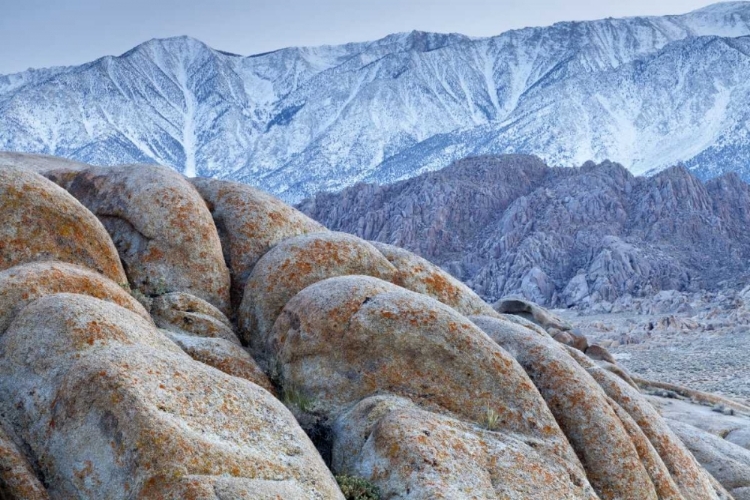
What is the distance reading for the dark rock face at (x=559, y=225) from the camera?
125 metres

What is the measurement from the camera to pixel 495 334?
1775 centimetres

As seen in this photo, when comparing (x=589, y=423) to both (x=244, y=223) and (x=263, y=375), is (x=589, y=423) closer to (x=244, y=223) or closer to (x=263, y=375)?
(x=263, y=375)

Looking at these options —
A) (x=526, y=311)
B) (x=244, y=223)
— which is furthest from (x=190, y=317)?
(x=526, y=311)

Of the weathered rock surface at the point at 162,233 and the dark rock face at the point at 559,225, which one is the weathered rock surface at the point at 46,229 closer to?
the weathered rock surface at the point at 162,233

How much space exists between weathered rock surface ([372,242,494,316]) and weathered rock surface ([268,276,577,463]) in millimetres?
3648

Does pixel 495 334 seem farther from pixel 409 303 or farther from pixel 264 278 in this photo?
pixel 264 278

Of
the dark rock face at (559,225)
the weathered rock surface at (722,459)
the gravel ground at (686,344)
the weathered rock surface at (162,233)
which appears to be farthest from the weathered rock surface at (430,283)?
the dark rock face at (559,225)

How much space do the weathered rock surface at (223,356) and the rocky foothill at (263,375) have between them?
6 centimetres

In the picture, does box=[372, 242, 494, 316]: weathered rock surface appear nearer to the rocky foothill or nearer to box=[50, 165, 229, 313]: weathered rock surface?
the rocky foothill

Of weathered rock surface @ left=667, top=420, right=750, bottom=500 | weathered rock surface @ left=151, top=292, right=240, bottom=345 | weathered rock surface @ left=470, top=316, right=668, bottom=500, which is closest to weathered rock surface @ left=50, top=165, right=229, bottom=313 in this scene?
weathered rock surface @ left=151, top=292, right=240, bottom=345

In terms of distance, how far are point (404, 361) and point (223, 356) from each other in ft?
12.0

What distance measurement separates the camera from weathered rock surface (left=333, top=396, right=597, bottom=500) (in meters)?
12.7

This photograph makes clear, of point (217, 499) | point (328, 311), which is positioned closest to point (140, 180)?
point (328, 311)

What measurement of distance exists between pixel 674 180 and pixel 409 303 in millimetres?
142975
